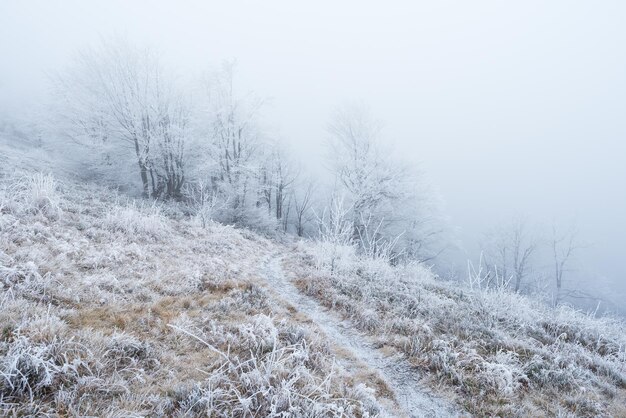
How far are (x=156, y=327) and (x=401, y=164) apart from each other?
1885 centimetres

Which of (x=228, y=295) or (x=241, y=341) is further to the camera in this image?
(x=228, y=295)

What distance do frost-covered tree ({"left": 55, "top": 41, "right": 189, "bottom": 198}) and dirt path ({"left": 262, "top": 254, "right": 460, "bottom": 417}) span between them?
16824mm

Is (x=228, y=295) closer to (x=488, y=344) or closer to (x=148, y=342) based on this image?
(x=148, y=342)

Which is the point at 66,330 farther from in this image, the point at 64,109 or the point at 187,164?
the point at 64,109

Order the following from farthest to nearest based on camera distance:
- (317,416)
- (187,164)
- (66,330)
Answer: (187,164)
(66,330)
(317,416)

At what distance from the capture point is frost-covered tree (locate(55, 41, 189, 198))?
61.0 ft

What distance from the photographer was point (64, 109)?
66.2ft

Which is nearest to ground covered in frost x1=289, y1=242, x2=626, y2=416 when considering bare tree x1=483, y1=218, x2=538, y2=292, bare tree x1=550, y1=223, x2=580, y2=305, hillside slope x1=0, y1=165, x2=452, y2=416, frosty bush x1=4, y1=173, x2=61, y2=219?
hillside slope x1=0, y1=165, x2=452, y2=416

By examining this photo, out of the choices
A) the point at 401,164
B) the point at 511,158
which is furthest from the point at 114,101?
the point at 511,158

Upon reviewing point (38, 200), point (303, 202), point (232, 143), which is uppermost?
point (232, 143)

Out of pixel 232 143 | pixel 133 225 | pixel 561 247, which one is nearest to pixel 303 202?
pixel 232 143

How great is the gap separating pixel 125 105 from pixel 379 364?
2087 centimetres

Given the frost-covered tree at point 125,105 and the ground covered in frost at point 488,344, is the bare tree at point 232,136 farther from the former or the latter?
the ground covered in frost at point 488,344

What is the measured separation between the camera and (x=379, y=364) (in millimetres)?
4723
